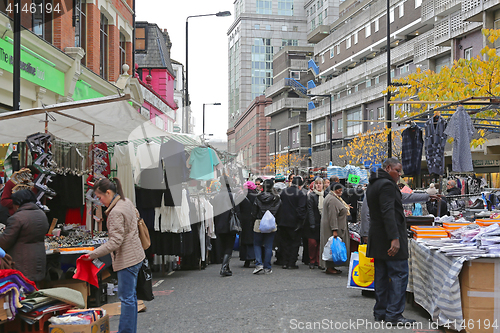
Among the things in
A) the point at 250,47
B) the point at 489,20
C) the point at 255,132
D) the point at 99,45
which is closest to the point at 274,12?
the point at 250,47

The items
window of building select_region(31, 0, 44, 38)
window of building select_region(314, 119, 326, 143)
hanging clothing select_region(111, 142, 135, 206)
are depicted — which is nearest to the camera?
hanging clothing select_region(111, 142, 135, 206)

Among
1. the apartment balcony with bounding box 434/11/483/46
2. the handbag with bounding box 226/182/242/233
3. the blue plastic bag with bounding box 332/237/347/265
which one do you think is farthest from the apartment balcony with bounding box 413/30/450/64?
the handbag with bounding box 226/182/242/233

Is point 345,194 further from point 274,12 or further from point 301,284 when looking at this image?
point 274,12

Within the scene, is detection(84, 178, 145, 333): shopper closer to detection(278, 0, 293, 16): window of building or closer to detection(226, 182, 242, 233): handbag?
detection(226, 182, 242, 233): handbag

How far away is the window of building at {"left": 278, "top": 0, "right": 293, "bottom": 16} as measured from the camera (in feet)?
492

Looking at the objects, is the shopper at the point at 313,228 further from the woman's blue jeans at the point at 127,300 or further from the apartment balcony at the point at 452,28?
the apartment balcony at the point at 452,28

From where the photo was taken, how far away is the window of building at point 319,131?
67.6 metres

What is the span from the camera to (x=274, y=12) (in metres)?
152

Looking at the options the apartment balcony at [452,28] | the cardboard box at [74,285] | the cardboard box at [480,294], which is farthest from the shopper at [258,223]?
the apartment balcony at [452,28]

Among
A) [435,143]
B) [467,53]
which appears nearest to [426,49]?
[467,53]

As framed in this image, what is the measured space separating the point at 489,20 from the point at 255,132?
89.3 metres

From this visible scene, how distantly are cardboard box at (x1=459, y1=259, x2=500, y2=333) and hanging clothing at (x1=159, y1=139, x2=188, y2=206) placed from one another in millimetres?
6280

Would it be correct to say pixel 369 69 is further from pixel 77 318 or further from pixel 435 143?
pixel 77 318

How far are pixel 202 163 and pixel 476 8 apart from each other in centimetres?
2380
